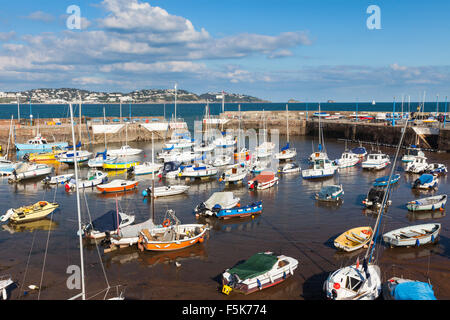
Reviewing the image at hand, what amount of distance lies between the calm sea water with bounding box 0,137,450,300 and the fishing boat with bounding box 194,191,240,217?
0.79 m

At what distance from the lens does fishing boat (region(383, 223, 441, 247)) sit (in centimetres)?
1822

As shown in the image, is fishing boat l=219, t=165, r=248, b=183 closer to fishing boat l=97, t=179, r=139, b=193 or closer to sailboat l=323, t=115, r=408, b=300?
fishing boat l=97, t=179, r=139, b=193

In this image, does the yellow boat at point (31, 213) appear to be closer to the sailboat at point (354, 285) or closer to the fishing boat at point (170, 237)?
the fishing boat at point (170, 237)

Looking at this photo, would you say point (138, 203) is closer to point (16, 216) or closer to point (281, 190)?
point (16, 216)

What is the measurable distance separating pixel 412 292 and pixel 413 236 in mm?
7687

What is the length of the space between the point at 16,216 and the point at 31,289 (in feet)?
31.4

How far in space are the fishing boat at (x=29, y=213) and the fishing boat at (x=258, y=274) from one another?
14.7 metres

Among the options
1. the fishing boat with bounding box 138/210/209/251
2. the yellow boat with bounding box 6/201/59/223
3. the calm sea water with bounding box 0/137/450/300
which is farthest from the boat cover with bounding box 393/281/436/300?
the yellow boat with bounding box 6/201/59/223

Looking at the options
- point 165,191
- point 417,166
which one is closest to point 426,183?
point 417,166

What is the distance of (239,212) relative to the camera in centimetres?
2353

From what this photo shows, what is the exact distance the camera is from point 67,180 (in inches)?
1320

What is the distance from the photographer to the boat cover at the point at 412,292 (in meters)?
11.6

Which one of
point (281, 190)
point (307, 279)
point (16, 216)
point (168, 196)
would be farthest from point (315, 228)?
point (16, 216)
